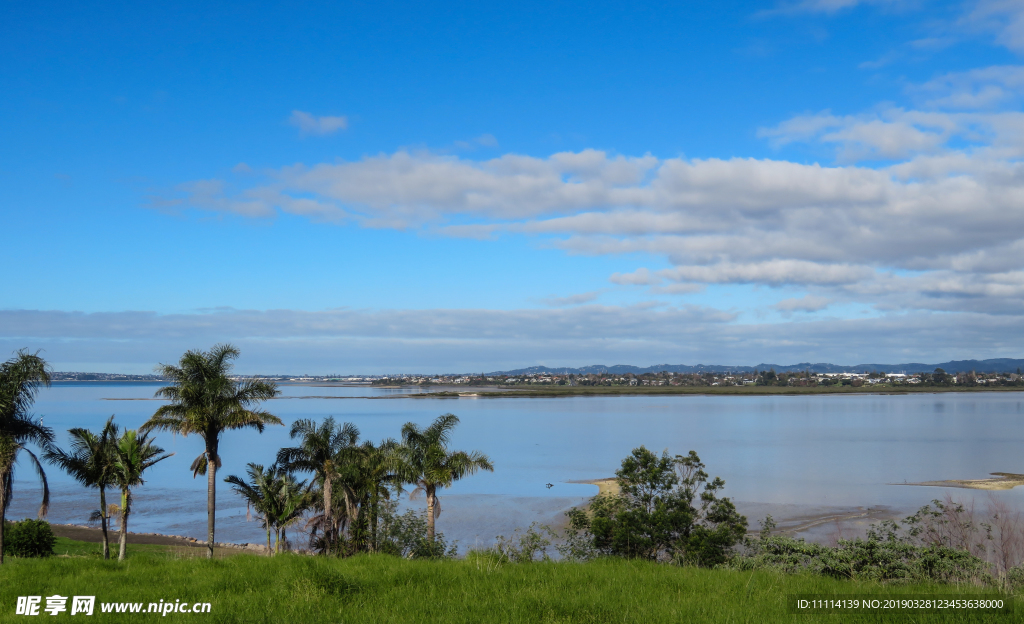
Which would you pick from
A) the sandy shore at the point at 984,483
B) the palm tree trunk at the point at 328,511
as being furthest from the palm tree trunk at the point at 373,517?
the sandy shore at the point at 984,483

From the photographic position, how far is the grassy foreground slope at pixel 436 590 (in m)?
7.70

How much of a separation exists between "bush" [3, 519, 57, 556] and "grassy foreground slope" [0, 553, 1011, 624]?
24.4 metres

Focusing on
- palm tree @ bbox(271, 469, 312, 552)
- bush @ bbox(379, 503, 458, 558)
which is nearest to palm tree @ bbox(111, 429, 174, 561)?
palm tree @ bbox(271, 469, 312, 552)

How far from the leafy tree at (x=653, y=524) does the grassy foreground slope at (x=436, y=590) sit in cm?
1206

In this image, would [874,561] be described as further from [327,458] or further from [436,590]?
[327,458]

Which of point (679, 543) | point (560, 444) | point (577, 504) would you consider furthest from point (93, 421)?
point (679, 543)

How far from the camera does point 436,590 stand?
908 centimetres

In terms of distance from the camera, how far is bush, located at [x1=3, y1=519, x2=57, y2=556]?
1194 inches

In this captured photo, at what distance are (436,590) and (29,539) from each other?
31156 millimetres

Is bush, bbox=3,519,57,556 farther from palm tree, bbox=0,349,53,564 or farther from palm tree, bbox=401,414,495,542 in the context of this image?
palm tree, bbox=401,414,495,542

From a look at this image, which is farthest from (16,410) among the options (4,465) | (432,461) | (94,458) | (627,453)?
(627,453)

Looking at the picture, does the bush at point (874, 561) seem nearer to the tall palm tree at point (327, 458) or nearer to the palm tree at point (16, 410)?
the tall palm tree at point (327, 458)

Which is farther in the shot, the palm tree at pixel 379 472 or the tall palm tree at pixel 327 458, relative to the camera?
the palm tree at pixel 379 472

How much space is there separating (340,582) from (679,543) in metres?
19.6
